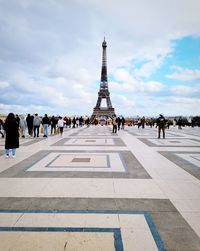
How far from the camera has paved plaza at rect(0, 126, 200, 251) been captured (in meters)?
3.30

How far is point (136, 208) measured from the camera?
4.43 metres

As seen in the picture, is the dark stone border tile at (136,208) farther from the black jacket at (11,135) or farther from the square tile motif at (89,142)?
the square tile motif at (89,142)

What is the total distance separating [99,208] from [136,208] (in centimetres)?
66

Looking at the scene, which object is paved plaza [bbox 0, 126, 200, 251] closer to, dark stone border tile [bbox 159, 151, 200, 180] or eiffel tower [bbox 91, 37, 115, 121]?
dark stone border tile [bbox 159, 151, 200, 180]

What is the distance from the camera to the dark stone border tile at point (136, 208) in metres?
3.46

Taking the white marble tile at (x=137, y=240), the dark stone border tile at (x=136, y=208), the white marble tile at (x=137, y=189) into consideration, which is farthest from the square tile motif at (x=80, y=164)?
the white marble tile at (x=137, y=240)

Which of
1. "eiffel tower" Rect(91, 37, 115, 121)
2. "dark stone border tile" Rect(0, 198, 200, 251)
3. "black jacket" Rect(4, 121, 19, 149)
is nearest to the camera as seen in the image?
"dark stone border tile" Rect(0, 198, 200, 251)

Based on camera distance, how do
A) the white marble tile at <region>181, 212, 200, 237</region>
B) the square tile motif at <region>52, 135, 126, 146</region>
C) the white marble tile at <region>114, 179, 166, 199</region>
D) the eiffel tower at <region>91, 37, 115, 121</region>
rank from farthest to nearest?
the eiffel tower at <region>91, 37, 115, 121</region>, the square tile motif at <region>52, 135, 126, 146</region>, the white marble tile at <region>114, 179, 166, 199</region>, the white marble tile at <region>181, 212, 200, 237</region>

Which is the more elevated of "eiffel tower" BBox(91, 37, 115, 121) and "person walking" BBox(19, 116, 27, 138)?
"eiffel tower" BBox(91, 37, 115, 121)

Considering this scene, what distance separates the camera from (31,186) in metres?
5.73

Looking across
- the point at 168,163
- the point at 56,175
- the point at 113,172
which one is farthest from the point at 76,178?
the point at 168,163

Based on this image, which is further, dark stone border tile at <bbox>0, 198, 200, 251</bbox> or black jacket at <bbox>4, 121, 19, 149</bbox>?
black jacket at <bbox>4, 121, 19, 149</bbox>

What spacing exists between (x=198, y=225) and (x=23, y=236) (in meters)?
2.59

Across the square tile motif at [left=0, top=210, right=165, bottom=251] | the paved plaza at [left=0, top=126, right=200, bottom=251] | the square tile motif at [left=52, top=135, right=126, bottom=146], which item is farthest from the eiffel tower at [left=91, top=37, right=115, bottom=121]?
the square tile motif at [left=0, top=210, right=165, bottom=251]
